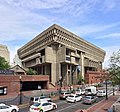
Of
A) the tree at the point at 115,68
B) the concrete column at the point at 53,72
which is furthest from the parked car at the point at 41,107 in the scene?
the concrete column at the point at 53,72

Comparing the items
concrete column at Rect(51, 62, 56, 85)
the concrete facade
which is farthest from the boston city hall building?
the concrete facade

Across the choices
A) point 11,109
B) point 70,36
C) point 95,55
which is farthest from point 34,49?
point 11,109

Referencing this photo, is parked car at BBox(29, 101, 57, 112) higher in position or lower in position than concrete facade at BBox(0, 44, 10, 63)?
lower

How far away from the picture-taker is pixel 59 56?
9531 cm

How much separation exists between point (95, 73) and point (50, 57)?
41.1m

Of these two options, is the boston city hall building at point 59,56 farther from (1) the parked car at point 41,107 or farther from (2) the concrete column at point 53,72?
(1) the parked car at point 41,107

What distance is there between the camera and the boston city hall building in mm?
93688

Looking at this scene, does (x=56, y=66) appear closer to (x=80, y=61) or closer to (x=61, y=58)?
(x=61, y=58)

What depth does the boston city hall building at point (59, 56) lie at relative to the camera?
3688 inches

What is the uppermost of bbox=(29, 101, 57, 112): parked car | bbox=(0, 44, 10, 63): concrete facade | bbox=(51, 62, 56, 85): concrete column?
bbox=(0, 44, 10, 63): concrete facade

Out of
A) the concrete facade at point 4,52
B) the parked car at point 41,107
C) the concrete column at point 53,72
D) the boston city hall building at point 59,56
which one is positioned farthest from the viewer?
the concrete facade at point 4,52

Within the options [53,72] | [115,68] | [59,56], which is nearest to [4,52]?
[53,72]

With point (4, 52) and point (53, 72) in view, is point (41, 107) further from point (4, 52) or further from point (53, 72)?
point (4, 52)

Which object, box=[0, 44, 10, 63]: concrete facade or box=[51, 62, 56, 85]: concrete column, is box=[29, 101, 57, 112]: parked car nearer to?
box=[51, 62, 56, 85]: concrete column
